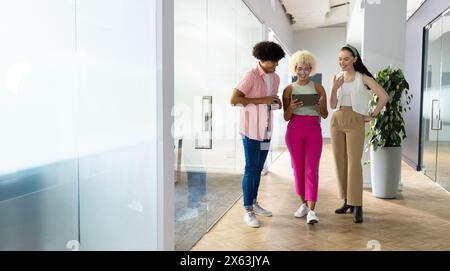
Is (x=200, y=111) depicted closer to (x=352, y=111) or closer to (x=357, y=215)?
(x=352, y=111)

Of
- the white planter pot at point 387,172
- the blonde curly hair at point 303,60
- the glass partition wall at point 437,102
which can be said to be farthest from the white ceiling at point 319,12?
the blonde curly hair at point 303,60

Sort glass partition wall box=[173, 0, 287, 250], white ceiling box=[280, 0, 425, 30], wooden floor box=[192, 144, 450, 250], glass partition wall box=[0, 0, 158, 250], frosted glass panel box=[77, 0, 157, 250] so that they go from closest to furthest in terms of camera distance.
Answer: glass partition wall box=[0, 0, 158, 250] → frosted glass panel box=[77, 0, 157, 250] → glass partition wall box=[173, 0, 287, 250] → wooden floor box=[192, 144, 450, 250] → white ceiling box=[280, 0, 425, 30]

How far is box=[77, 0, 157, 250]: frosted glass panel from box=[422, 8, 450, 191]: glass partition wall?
4210 millimetres

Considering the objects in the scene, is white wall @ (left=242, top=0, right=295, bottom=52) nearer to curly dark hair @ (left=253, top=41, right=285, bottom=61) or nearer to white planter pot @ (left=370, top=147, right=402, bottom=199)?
curly dark hair @ (left=253, top=41, right=285, bottom=61)

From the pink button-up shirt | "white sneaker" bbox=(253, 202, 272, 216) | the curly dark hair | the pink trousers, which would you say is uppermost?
the curly dark hair

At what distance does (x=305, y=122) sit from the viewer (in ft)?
11.3

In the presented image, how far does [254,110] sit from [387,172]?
2.03 meters

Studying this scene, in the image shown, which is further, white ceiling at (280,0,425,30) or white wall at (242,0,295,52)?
white ceiling at (280,0,425,30)

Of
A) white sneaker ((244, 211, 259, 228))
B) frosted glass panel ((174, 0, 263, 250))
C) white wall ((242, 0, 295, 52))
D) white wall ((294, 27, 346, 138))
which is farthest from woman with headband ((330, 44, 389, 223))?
white wall ((294, 27, 346, 138))

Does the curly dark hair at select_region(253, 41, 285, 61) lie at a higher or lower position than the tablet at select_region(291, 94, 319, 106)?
higher

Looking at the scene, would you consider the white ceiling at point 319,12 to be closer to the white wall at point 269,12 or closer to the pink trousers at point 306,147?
the white wall at point 269,12

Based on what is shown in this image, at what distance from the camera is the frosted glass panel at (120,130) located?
2127 mm

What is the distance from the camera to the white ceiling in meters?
8.63
